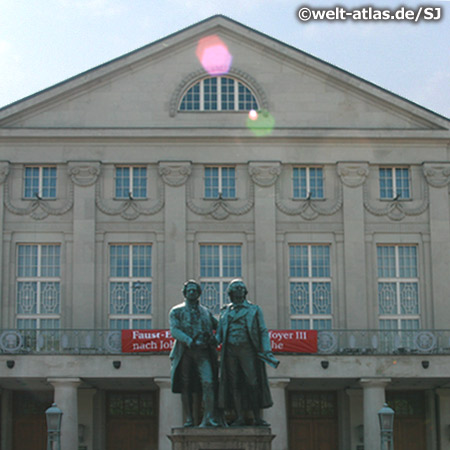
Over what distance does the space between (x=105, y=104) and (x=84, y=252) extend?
5.26m

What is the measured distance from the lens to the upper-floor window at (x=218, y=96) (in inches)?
1532

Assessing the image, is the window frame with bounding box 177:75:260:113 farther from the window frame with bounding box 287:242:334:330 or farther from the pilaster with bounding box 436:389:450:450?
the pilaster with bounding box 436:389:450:450

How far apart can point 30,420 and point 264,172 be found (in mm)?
11491

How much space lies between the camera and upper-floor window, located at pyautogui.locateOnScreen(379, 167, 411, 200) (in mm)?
38750

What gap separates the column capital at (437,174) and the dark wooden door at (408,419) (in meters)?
7.23

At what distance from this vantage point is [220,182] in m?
38.5

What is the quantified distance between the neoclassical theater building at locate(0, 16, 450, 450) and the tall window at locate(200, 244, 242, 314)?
56mm

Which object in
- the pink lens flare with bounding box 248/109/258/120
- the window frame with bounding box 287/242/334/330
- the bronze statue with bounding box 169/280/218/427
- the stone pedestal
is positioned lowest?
the stone pedestal

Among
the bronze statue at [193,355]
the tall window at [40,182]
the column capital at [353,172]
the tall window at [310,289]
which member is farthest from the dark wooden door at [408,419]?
the bronze statue at [193,355]

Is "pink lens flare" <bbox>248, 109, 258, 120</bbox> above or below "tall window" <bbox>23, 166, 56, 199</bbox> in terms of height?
above

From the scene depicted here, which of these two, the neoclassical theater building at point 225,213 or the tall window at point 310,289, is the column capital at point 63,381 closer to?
the neoclassical theater building at point 225,213

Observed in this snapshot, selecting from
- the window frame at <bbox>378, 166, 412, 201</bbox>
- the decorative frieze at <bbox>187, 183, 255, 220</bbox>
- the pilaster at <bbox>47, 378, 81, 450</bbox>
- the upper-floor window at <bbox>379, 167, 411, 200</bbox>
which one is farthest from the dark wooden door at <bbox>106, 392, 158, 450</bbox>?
the upper-floor window at <bbox>379, 167, 411, 200</bbox>

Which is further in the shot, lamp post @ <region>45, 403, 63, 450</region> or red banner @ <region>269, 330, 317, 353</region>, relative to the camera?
red banner @ <region>269, 330, 317, 353</region>

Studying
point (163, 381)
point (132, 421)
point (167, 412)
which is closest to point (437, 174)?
point (163, 381)
